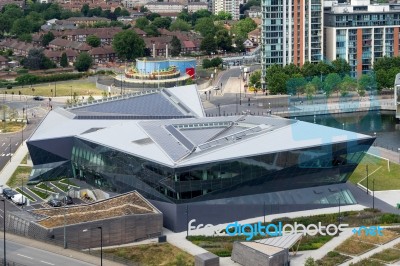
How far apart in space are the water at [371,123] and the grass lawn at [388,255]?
3229 cm

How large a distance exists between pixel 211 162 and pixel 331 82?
5078 centimetres

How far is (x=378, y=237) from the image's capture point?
180ft

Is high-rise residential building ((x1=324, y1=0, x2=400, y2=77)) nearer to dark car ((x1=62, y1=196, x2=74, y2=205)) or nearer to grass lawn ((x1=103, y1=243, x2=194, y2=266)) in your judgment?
dark car ((x1=62, y1=196, x2=74, y2=205))

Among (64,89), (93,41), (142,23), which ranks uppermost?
(142,23)

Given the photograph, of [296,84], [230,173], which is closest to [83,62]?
[296,84]

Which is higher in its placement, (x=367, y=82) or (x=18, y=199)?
(x=367, y=82)

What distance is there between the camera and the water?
87.8 m

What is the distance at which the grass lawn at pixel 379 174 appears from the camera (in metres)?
67.2

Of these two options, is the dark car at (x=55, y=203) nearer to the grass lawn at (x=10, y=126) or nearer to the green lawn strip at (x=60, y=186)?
the green lawn strip at (x=60, y=186)

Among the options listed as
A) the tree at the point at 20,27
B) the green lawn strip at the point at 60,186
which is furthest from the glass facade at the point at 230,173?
the tree at the point at 20,27

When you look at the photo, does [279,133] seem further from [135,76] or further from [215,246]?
[135,76]

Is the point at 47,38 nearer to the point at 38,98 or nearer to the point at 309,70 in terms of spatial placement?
the point at 38,98

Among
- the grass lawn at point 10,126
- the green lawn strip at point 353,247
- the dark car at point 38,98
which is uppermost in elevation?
the dark car at point 38,98

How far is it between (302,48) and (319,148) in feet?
178
